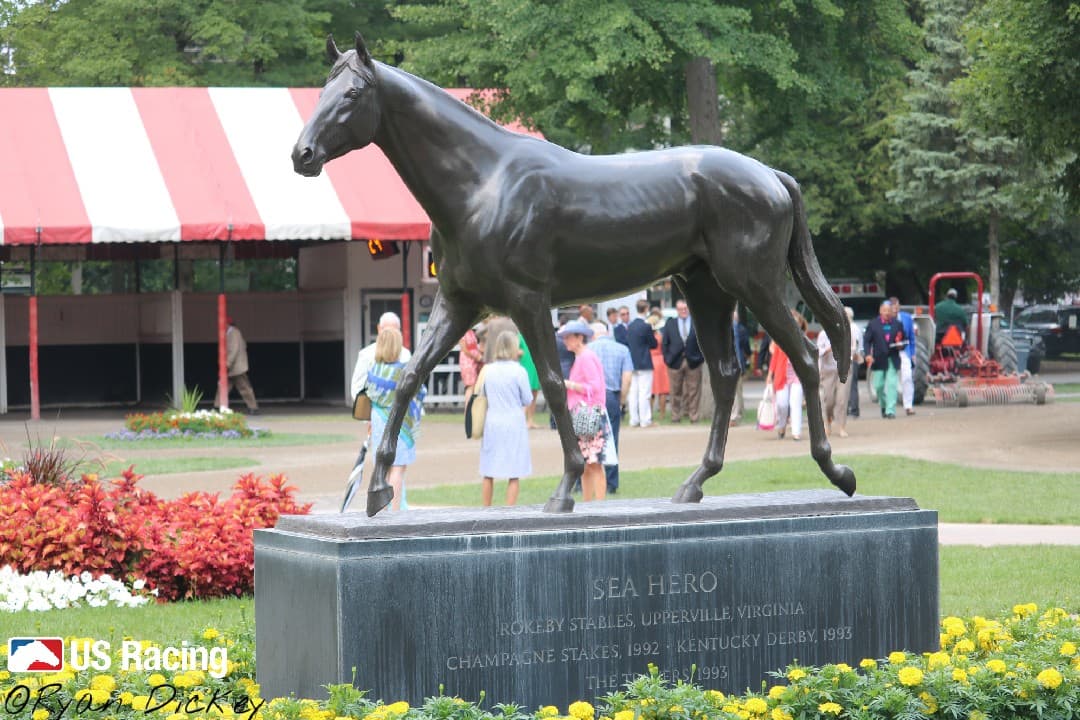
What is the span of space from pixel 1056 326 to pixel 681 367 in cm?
2787

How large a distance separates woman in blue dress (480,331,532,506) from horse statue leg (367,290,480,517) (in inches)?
246

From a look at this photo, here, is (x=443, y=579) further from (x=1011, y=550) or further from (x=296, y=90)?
(x=296, y=90)

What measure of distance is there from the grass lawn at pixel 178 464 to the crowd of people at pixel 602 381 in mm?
3369

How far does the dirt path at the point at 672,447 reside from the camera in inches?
731

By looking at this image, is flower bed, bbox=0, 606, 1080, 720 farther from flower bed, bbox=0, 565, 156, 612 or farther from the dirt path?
the dirt path

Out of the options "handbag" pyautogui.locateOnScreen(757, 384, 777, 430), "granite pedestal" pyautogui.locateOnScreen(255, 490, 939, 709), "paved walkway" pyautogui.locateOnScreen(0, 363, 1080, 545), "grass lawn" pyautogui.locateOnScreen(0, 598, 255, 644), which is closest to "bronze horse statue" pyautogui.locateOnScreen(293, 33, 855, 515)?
"granite pedestal" pyautogui.locateOnScreen(255, 490, 939, 709)

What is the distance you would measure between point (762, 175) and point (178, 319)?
23996 millimetres

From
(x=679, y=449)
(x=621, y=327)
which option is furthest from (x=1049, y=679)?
(x=621, y=327)

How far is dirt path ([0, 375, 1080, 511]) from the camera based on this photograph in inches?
731

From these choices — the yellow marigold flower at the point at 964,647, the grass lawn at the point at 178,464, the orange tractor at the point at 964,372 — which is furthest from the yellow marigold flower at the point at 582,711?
the orange tractor at the point at 964,372

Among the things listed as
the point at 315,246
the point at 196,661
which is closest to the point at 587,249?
the point at 196,661

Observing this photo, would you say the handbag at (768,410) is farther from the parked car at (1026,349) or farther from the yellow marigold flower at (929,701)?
the yellow marigold flower at (929,701)

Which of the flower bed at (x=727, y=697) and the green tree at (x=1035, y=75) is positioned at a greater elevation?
the green tree at (x=1035, y=75)

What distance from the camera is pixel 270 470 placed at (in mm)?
19578
